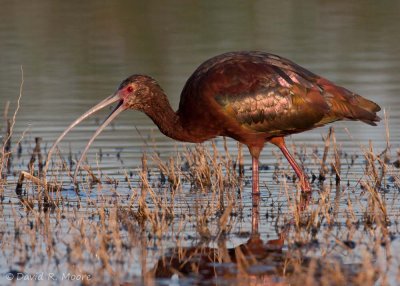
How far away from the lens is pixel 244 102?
10789mm

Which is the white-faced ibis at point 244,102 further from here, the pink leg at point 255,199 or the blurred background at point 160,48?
the blurred background at point 160,48

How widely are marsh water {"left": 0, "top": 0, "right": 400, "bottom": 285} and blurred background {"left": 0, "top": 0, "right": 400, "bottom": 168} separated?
0.03m

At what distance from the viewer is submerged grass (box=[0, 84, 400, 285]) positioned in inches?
309

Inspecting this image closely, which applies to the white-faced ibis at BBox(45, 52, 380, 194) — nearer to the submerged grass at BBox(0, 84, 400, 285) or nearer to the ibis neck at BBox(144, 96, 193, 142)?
the ibis neck at BBox(144, 96, 193, 142)

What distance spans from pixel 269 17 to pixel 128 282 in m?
18.2

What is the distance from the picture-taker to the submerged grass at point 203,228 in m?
7.85

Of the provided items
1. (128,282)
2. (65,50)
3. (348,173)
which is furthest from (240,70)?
(65,50)

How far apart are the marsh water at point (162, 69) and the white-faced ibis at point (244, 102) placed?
24.6 inches

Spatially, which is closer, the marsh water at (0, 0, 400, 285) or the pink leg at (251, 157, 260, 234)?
the pink leg at (251, 157, 260, 234)

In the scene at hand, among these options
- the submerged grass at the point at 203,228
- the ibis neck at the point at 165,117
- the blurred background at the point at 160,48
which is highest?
the blurred background at the point at 160,48

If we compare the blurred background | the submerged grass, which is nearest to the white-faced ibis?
the submerged grass

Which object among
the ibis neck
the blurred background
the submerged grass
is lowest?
the submerged grass

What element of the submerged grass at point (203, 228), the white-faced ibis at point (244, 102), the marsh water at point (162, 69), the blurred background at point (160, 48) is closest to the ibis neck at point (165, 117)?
the white-faced ibis at point (244, 102)

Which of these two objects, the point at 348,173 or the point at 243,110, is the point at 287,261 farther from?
the point at 348,173
